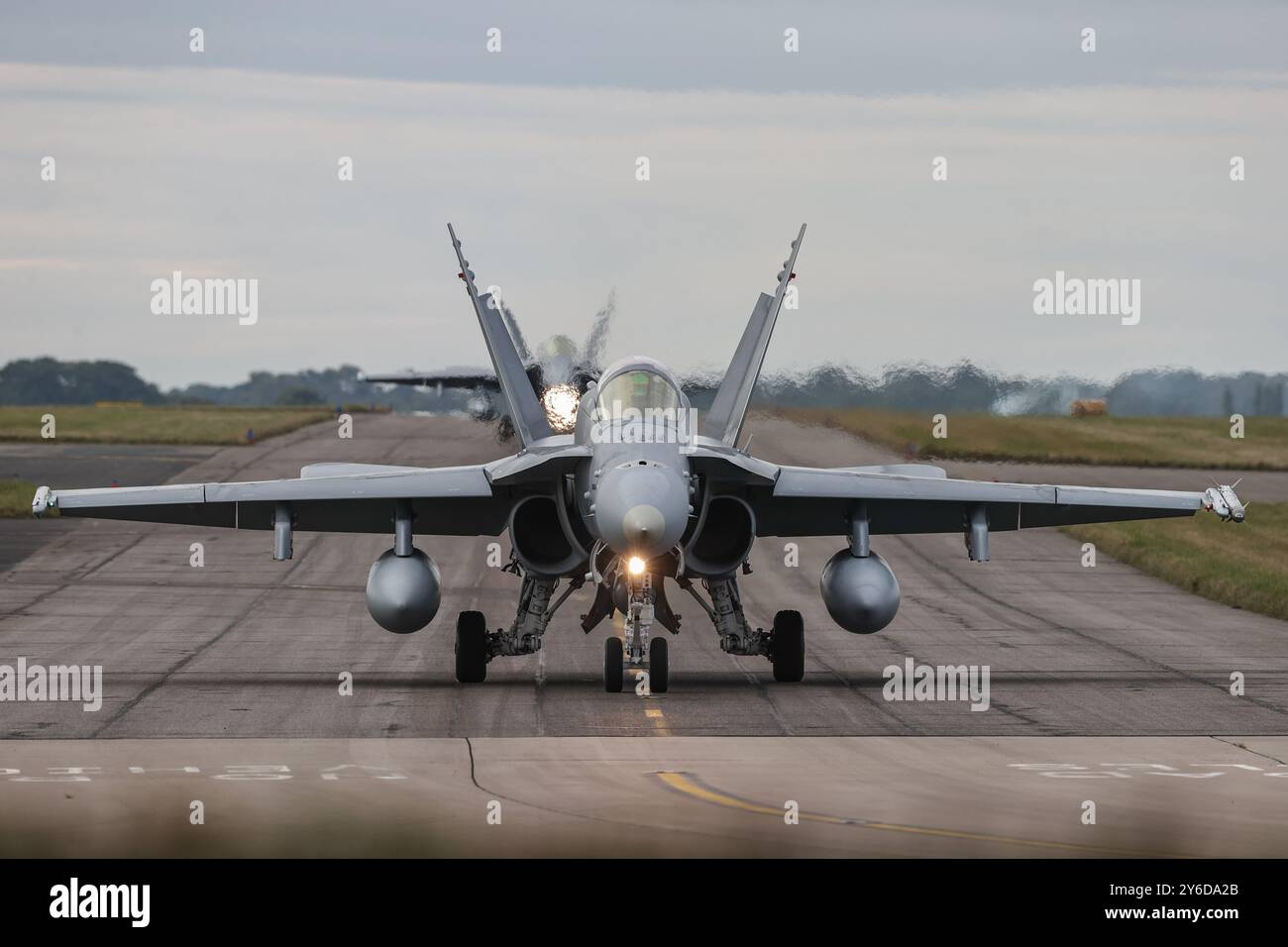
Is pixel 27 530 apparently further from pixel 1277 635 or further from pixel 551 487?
pixel 1277 635

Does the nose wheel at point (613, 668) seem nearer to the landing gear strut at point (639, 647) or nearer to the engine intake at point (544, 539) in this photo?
the landing gear strut at point (639, 647)

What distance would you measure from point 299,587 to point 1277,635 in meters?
15.9

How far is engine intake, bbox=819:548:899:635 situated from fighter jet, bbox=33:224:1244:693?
0.02 meters

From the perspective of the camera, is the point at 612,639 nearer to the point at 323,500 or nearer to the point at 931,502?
the point at 323,500

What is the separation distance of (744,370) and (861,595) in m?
3.78

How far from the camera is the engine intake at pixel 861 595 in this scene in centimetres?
1994

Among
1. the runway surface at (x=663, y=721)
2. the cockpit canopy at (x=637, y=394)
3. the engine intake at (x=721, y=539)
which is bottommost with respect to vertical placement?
the runway surface at (x=663, y=721)

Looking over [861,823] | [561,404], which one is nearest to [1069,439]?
[561,404]

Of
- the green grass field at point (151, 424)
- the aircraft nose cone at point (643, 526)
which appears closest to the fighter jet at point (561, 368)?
the aircraft nose cone at point (643, 526)

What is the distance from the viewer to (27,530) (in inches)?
1513

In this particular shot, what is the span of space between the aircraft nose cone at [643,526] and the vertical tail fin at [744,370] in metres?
4.90

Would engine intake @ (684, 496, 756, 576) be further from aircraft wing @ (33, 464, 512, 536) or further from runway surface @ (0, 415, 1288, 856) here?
aircraft wing @ (33, 464, 512, 536)

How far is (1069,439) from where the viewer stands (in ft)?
154

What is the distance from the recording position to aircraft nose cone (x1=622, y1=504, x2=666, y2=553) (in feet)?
55.9
